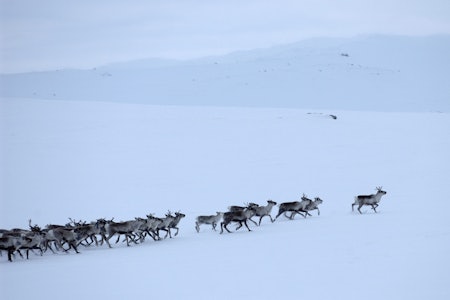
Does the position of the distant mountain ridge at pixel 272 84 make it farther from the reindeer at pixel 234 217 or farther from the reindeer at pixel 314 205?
the reindeer at pixel 234 217

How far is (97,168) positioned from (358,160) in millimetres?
10935

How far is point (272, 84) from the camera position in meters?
49.9

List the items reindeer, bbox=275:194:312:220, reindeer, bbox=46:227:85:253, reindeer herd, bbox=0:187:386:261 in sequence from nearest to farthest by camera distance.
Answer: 1. reindeer herd, bbox=0:187:386:261
2. reindeer, bbox=46:227:85:253
3. reindeer, bbox=275:194:312:220

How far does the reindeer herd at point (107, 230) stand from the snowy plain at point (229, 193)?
1.18 feet

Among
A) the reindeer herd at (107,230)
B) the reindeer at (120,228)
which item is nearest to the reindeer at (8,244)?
the reindeer herd at (107,230)

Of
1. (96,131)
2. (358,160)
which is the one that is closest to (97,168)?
(96,131)

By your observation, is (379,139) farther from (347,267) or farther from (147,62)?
(147,62)

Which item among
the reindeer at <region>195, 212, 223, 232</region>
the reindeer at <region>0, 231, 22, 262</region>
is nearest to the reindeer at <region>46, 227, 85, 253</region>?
the reindeer at <region>0, 231, 22, 262</region>

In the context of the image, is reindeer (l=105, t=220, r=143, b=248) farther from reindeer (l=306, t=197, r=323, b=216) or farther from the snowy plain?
reindeer (l=306, t=197, r=323, b=216)

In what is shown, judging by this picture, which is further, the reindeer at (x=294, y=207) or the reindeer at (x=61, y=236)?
the reindeer at (x=294, y=207)

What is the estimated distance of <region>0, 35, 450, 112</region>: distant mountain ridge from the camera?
46.4 meters

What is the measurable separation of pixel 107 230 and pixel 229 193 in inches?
238

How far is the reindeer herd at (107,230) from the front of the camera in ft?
43.1

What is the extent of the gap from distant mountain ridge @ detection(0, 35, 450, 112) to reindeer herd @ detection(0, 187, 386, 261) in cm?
2728
